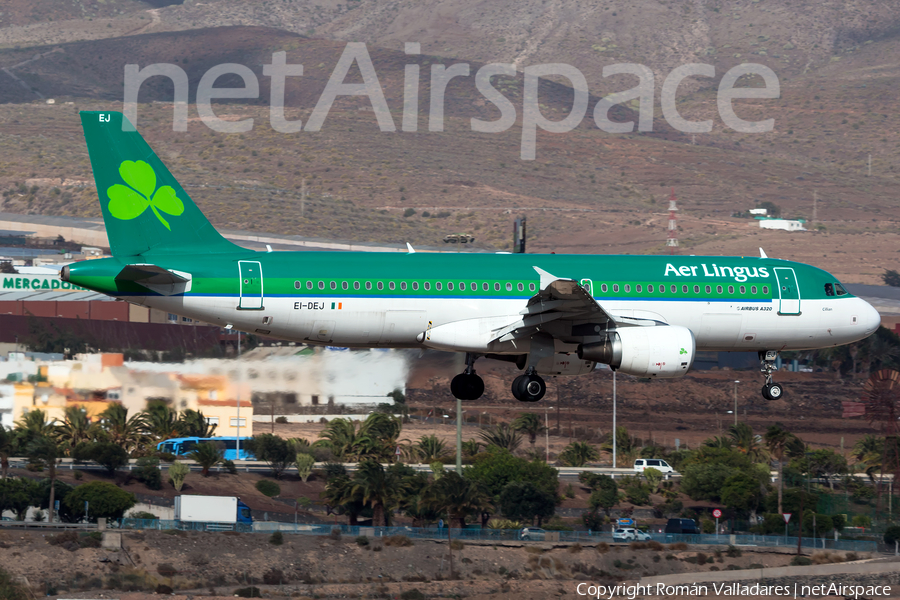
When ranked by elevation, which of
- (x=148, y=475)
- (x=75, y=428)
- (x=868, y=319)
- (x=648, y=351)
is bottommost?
(x=148, y=475)

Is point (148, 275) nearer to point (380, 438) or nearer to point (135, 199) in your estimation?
point (135, 199)

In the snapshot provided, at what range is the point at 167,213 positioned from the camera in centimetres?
4072

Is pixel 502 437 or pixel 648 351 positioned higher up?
pixel 648 351

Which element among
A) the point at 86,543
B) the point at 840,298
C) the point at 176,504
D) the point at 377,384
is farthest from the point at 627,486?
the point at 840,298

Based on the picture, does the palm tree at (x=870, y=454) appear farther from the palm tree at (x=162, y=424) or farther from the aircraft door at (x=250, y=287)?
the aircraft door at (x=250, y=287)

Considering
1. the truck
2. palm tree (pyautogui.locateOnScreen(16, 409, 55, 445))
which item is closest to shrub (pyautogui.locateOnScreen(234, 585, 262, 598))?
the truck

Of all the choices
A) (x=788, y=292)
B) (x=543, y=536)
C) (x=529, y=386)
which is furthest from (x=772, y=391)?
(x=543, y=536)

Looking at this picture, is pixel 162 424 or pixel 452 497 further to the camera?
pixel 452 497

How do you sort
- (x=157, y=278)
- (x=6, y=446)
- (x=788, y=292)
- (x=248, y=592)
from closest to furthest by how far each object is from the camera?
(x=157, y=278) → (x=788, y=292) → (x=248, y=592) → (x=6, y=446)

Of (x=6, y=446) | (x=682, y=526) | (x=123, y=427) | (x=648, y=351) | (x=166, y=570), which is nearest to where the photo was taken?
(x=648, y=351)

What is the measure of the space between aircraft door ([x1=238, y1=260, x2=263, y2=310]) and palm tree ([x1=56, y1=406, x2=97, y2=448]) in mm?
40853

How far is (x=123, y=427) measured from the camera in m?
85.6

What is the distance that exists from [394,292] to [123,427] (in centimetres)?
5039

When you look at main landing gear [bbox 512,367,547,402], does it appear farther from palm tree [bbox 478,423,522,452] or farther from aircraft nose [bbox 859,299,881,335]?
palm tree [bbox 478,423,522,452]
